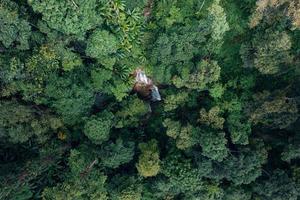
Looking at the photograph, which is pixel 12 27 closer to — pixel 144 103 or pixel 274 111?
pixel 144 103

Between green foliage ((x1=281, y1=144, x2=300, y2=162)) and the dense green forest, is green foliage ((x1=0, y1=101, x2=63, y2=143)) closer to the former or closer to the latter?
the dense green forest

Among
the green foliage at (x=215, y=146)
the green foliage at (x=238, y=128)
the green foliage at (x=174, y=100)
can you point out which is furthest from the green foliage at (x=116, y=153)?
the green foliage at (x=238, y=128)

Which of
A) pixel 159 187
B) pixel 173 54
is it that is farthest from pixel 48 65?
pixel 159 187

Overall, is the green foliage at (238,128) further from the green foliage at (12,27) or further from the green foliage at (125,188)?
the green foliage at (12,27)

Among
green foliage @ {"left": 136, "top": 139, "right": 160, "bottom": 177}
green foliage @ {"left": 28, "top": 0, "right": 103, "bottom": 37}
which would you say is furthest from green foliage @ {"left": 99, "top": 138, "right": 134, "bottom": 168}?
green foliage @ {"left": 28, "top": 0, "right": 103, "bottom": 37}

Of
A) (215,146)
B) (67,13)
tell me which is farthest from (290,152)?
(67,13)
